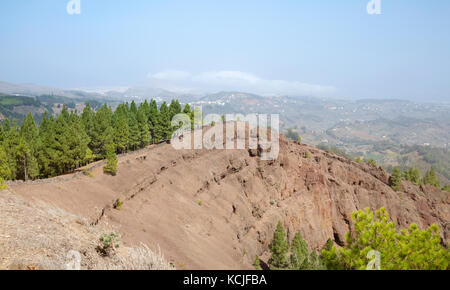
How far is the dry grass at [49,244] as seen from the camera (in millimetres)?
12508

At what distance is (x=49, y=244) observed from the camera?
14398 millimetres

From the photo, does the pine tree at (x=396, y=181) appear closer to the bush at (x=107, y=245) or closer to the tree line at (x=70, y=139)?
the tree line at (x=70, y=139)

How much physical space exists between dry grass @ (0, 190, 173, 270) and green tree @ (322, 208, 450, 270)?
9236 mm

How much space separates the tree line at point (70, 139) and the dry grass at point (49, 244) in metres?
16.4

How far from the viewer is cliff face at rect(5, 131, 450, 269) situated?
85.9 feet

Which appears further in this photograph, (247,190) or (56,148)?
(247,190)

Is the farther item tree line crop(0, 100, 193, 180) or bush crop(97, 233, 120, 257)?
tree line crop(0, 100, 193, 180)

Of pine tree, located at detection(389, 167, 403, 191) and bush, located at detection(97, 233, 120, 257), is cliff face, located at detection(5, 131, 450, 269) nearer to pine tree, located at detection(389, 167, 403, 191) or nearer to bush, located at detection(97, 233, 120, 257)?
pine tree, located at detection(389, 167, 403, 191)

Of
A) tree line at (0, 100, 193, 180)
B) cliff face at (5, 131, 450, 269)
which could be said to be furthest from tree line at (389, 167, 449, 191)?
tree line at (0, 100, 193, 180)

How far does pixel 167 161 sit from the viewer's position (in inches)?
1784

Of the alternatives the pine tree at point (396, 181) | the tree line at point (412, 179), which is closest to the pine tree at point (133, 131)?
the pine tree at point (396, 181)

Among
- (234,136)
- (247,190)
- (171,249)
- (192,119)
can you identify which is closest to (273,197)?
(247,190)
